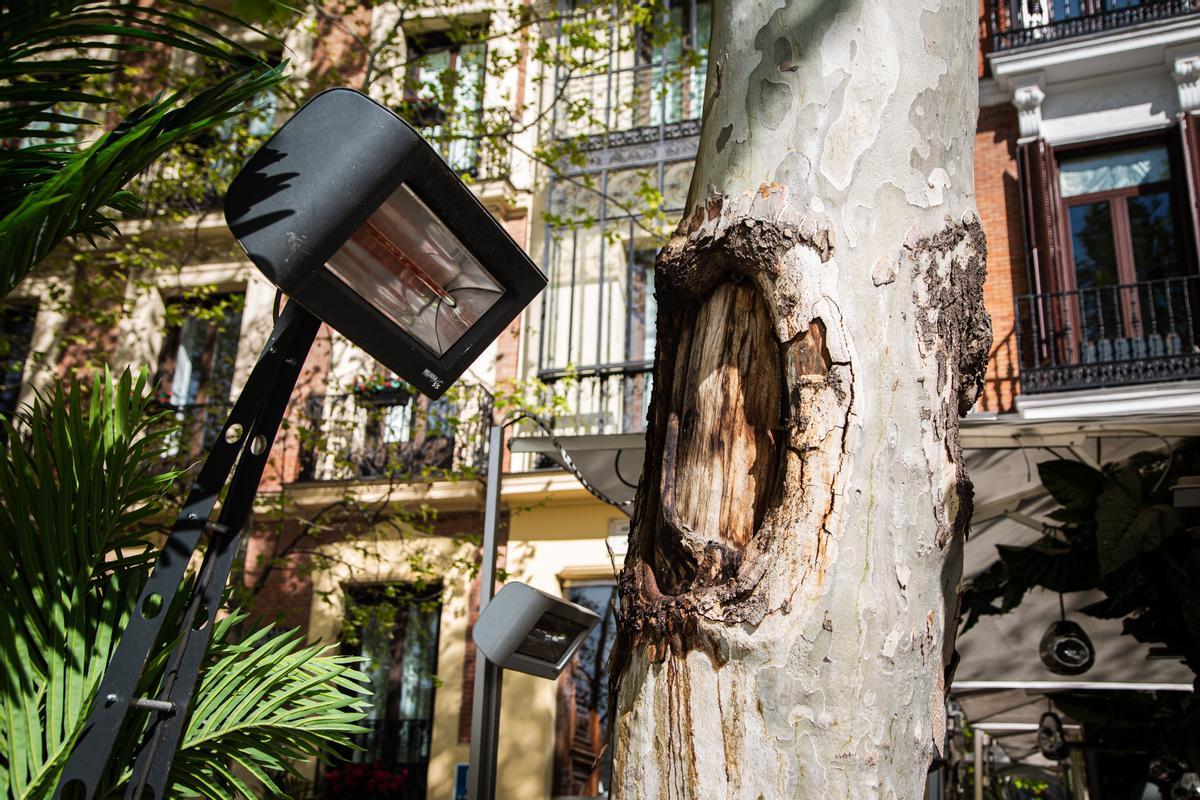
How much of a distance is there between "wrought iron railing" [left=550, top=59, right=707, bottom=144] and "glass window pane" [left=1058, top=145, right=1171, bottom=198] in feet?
13.5

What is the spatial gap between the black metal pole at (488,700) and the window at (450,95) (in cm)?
553

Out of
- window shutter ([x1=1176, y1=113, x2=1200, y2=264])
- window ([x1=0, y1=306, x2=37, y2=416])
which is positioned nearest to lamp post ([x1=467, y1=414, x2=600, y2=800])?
window shutter ([x1=1176, y1=113, x2=1200, y2=264])

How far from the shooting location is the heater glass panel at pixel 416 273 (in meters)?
1.72

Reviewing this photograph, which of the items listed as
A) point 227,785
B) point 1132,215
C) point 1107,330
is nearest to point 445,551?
point 1107,330

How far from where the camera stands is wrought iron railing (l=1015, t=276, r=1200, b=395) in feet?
34.2

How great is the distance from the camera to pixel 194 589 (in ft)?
5.51

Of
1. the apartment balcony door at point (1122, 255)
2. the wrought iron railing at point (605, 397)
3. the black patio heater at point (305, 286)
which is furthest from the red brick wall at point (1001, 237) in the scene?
the black patio heater at point (305, 286)

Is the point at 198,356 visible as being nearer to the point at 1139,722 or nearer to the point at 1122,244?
the point at 1122,244

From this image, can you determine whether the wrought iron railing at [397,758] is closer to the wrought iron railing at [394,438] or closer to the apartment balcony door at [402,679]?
the apartment balcony door at [402,679]

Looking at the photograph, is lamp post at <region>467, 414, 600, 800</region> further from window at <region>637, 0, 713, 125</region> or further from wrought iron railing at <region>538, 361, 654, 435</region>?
window at <region>637, 0, 713, 125</region>

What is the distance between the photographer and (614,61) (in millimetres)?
13523

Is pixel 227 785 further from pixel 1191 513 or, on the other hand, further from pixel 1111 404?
pixel 1111 404

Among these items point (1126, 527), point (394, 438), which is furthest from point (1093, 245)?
point (394, 438)

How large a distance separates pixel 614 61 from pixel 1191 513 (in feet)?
32.2
